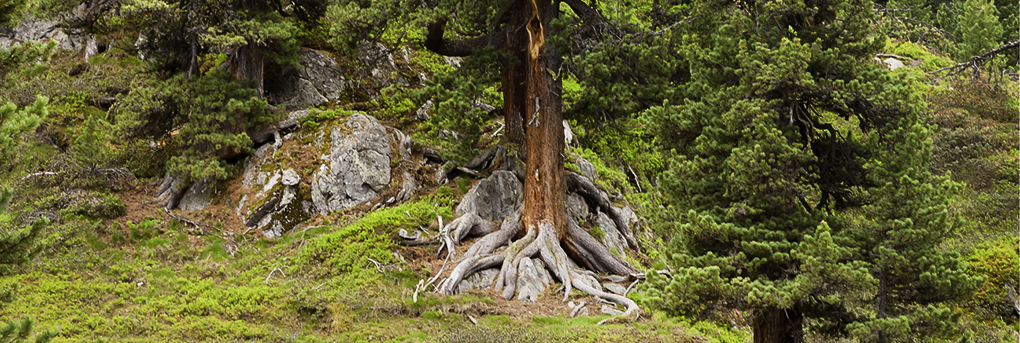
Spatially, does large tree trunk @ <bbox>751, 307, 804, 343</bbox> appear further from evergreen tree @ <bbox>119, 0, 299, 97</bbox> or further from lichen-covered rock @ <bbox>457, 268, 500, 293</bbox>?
evergreen tree @ <bbox>119, 0, 299, 97</bbox>

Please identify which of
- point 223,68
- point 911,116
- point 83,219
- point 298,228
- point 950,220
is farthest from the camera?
point 223,68

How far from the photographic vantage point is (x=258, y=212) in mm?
13312

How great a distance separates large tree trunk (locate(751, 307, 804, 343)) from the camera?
23.4ft

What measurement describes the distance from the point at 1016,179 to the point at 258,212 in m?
22.3

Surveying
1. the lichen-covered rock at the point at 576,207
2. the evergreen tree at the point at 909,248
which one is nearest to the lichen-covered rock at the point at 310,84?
the lichen-covered rock at the point at 576,207

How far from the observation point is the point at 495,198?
13.6 metres

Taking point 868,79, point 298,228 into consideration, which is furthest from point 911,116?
point 298,228

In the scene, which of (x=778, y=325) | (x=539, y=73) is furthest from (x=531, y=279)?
(x=778, y=325)

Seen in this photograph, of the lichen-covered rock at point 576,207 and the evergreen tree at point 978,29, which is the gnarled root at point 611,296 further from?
the evergreen tree at point 978,29

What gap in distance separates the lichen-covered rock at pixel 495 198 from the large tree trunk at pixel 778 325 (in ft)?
21.9

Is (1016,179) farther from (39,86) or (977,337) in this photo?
(39,86)

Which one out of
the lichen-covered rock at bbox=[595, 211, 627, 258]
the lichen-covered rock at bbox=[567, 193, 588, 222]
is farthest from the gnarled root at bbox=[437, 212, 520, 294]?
the lichen-covered rock at bbox=[595, 211, 627, 258]

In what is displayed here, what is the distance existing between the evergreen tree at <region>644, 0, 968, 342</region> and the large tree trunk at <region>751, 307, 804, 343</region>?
15mm

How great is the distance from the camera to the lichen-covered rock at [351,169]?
13539 millimetres
